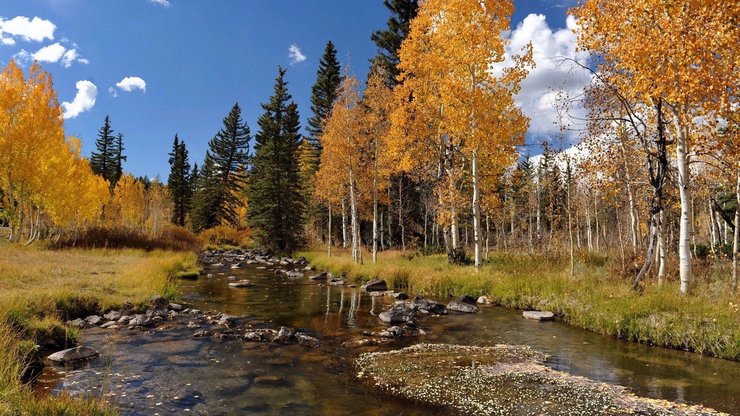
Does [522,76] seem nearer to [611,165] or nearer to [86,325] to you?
[611,165]

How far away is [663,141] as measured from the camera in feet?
41.3

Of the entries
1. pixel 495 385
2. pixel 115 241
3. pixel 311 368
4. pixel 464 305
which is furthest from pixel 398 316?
pixel 115 241

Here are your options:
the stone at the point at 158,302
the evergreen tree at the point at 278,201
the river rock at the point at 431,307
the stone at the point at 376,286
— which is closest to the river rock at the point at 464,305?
the river rock at the point at 431,307

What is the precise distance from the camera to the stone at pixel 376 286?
19.6 metres

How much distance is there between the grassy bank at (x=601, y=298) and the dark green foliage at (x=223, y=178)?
146ft

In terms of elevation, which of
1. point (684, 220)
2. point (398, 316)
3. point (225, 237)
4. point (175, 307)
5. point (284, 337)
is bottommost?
point (284, 337)

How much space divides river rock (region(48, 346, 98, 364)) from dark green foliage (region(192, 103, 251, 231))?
53.5 m

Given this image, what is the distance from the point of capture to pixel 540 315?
13.2 metres

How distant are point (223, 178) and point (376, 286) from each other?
48984 mm

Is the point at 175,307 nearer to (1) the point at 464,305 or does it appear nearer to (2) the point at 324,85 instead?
(1) the point at 464,305

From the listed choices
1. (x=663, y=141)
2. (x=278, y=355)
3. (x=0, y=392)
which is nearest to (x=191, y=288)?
(x=278, y=355)

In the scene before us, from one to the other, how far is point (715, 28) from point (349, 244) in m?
35.8

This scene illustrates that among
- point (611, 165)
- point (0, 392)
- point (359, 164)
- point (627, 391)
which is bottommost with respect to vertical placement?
point (627, 391)

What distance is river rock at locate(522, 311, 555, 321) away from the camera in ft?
43.2
